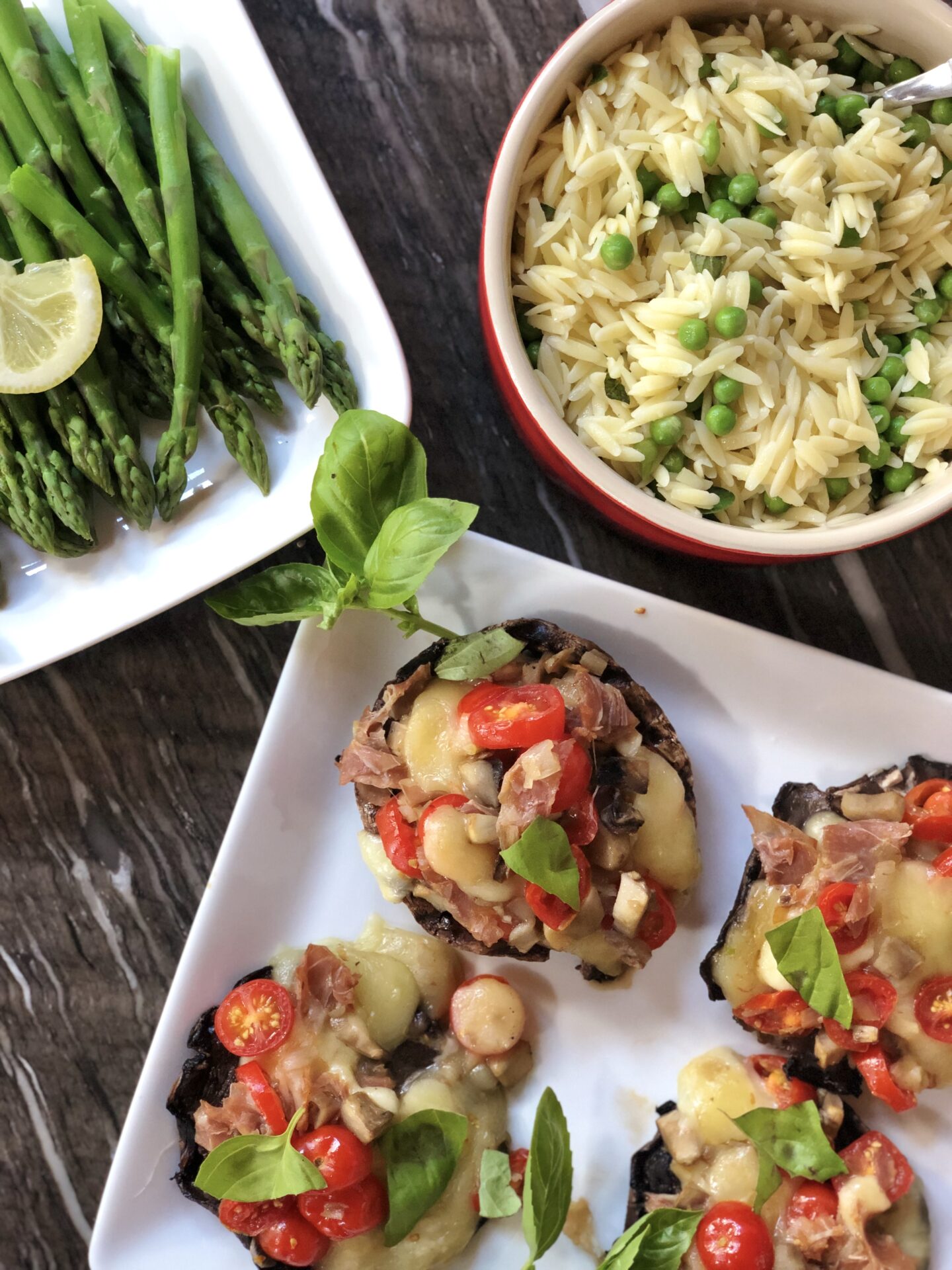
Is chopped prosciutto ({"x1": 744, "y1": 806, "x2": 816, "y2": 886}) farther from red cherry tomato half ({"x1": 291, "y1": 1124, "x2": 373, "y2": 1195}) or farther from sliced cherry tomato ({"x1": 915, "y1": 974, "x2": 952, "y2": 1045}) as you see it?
red cherry tomato half ({"x1": 291, "y1": 1124, "x2": 373, "y2": 1195})

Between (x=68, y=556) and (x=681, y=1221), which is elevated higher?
(x=68, y=556)

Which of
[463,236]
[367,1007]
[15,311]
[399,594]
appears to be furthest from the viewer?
[463,236]

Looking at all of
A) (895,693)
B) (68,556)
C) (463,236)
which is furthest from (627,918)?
(463,236)

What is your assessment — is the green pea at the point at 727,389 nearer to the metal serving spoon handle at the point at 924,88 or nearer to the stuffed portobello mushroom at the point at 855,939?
the metal serving spoon handle at the point at 924,88

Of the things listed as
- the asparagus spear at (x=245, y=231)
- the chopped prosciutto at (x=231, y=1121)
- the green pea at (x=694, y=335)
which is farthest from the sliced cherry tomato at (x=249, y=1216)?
the green pea at (x=694, y=335)

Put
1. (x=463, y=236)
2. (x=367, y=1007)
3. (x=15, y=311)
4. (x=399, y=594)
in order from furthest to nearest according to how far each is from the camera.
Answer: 1. (x=463, y=236)
2. (x=367, y=1007)
3. (x=15, y=311)
4. (x=399, y=594)

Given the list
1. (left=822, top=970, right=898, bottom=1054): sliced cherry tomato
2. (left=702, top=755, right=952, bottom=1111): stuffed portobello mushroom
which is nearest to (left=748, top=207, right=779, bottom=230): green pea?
(left=702, top=755, right=952, bottom=1111): stuffed portobello mushroom

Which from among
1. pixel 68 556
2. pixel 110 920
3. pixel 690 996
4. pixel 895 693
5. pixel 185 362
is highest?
pixel 185 362

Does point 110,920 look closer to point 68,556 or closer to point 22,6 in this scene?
point 68,556

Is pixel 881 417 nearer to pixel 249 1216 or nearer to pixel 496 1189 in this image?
pixel 496 1189
